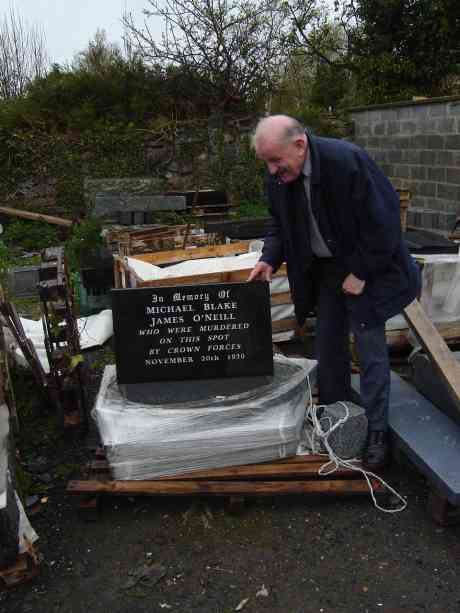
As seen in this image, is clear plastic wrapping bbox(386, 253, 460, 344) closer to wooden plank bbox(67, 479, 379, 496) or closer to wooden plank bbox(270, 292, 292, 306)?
wooden plank bbox(270, 292, 292, 306)

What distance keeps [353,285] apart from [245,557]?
1359mm

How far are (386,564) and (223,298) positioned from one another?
4.85 ft

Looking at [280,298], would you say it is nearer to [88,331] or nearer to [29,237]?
[88,331]

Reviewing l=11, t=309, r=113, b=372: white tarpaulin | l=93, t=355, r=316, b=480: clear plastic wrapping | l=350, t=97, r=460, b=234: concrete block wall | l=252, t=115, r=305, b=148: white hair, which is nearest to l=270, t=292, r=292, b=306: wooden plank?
l=11, t=309, r=113, b=372: white tarpaulin

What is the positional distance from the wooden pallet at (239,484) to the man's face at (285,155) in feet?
4.75

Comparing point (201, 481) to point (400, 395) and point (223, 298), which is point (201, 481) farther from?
point (400, 395)

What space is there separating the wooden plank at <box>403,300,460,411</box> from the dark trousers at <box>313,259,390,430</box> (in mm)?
290

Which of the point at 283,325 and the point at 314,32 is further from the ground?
the point at 314,32

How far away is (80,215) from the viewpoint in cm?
1120

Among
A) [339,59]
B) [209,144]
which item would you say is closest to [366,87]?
[339,59]

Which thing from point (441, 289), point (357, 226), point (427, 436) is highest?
point (357, 226)

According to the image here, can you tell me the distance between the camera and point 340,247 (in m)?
2.91

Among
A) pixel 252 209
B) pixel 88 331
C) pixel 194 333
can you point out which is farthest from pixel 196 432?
pixel 252 209

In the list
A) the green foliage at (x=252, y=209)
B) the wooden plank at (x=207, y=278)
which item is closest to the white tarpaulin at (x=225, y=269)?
the wooden plank at (x=207, y=278)
